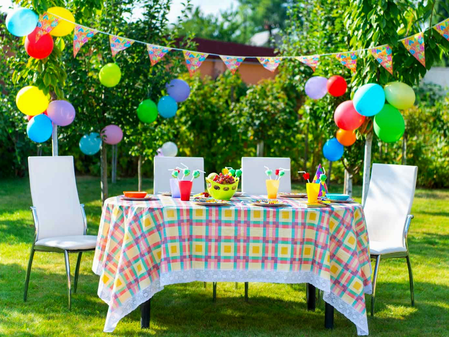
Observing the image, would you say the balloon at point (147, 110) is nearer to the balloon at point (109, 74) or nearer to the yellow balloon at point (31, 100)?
the balloon at point (109, 74)

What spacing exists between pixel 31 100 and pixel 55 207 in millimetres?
1227

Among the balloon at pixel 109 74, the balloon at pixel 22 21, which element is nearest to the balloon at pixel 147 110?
the balloon at pixel 109 74

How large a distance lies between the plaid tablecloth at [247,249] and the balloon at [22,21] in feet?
6.37

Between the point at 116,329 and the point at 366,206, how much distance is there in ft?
6.39

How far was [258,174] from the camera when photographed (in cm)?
425

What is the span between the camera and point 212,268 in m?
3.02

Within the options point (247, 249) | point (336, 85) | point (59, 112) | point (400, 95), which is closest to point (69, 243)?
point (247, 249)

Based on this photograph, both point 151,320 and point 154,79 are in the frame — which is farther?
point 154,79

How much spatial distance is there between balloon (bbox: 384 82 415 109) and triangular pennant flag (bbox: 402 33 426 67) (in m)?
0.25

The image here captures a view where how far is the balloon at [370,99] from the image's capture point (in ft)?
14.2

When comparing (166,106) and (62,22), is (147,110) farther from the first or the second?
(62,22)

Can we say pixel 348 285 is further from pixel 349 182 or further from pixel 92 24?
pixel 92 24

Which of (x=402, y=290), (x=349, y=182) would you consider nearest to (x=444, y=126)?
(x=349, y=182)

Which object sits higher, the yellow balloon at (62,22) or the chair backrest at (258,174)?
the yellow balloon at (62,22)
